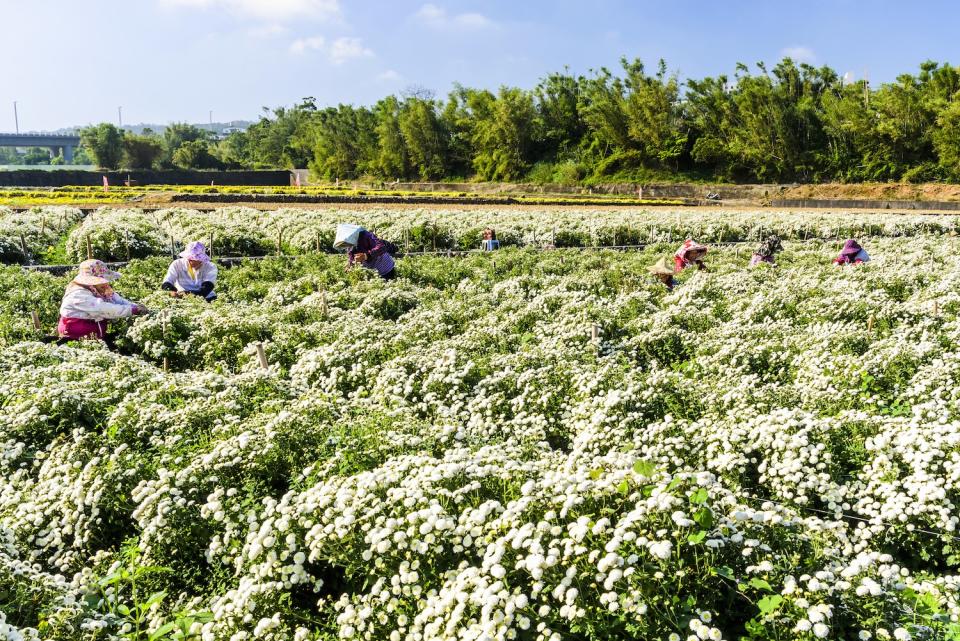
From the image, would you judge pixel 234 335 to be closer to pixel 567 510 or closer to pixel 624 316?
pixel 624 316

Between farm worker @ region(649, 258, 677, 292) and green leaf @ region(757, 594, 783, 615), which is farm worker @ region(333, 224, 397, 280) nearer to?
farm worker @ region(649, 258, 677, 292)

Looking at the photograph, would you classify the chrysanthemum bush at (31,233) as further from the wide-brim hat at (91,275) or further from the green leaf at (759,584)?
the green leaf at (759,584)

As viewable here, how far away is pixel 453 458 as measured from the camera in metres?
4.70

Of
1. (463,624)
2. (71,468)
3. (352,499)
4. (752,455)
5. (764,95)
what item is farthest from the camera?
(764,95)

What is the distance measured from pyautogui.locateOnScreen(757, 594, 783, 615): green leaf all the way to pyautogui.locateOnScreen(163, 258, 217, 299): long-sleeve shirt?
12195 mm

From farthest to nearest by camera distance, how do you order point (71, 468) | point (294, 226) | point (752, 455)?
point (294, 226), point (752, 455), point (71, 468)

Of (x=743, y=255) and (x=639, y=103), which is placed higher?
(x=639, y=103)

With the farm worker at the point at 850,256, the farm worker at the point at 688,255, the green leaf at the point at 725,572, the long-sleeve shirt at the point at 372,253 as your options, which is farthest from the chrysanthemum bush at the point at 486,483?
the farm worker at the point at 850,256

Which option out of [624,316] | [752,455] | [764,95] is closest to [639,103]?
[764,95]

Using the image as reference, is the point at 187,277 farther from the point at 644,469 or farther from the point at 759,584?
the point at 759,584

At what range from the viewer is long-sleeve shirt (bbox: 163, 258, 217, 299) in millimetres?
13023

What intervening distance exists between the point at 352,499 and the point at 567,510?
4.48 ft

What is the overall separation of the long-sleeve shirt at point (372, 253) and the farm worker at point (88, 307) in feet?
19.3

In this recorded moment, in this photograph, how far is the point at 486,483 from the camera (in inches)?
179
